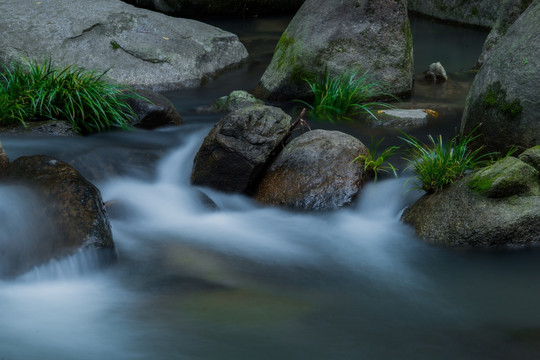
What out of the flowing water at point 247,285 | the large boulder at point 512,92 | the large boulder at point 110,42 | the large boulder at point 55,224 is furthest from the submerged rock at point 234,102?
the large boulder at point 55,224

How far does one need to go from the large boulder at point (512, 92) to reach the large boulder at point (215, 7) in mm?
10999

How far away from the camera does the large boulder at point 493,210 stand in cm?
427

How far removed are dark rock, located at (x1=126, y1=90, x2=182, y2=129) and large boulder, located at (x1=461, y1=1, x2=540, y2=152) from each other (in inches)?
129

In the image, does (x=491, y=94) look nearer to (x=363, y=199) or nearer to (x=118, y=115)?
(x=363, y=199)

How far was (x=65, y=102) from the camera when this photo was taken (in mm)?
6051

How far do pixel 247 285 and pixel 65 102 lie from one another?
330cm

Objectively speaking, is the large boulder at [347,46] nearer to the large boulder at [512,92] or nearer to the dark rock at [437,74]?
the dark rock at [437,74]

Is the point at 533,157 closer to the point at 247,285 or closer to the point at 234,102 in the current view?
the point at 247,285

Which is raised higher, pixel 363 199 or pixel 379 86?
pixel 379 86

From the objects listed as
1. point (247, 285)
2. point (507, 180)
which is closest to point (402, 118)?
point (507, 180)

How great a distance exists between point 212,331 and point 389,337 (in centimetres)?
101

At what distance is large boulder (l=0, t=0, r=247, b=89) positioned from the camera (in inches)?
328

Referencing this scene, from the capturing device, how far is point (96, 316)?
3492mm

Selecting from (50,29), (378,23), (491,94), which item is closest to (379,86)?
(378,23)
